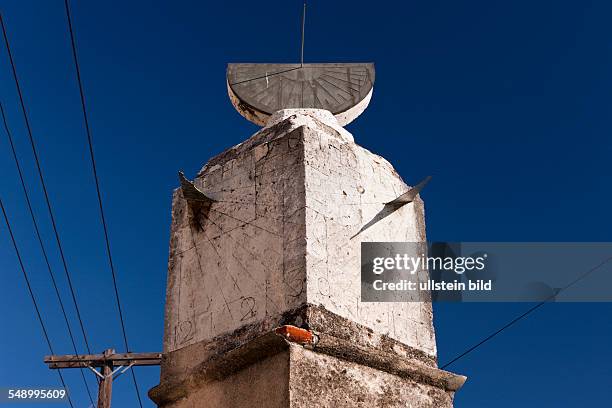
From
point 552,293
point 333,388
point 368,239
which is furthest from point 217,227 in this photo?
point 552,293

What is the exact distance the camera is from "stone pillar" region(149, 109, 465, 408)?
324 cm

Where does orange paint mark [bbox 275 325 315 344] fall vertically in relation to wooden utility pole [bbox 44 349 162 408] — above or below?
below

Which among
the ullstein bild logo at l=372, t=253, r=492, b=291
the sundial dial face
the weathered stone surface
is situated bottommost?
the weathered stone surface

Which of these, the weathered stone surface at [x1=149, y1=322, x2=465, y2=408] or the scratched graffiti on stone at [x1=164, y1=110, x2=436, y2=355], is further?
the scratched graffiti on stone at [x1=164, y1=110, x2=436, y2=355]

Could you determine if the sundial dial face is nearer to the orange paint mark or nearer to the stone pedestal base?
the stone pedestal base

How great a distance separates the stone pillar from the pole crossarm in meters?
8.18

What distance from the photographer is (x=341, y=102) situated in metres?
4.66

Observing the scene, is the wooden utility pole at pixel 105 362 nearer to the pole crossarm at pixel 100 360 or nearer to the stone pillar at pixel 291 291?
the pole crossarm at pixel 100 360

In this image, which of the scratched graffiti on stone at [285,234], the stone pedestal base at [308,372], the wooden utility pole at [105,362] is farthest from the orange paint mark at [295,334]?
the wooden utility pole at [105,362]

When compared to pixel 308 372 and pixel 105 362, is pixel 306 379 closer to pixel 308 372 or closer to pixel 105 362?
pixel 308 372

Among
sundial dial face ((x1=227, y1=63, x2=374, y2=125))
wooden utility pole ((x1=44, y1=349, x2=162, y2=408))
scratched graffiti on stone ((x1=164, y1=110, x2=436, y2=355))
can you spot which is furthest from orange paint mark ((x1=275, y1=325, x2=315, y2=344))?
wooden utility pole ((x1=44, y1=349, x2=162, y2=408))

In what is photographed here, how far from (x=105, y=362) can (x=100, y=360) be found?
4.3 inches

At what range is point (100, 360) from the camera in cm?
1200

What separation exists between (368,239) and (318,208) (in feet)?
1.16
